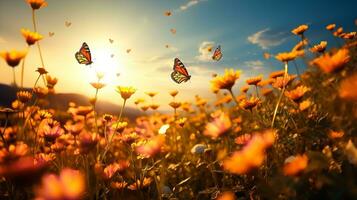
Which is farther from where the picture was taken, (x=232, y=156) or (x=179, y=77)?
(x=179, y=77)

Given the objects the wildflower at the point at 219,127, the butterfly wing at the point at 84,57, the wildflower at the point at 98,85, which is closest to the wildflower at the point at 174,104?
the butterfly wing at the point at 84,57

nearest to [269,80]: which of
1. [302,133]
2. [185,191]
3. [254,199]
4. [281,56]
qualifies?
[281,56]

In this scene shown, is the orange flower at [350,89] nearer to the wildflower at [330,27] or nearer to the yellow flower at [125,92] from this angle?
the yellow flower at [125,92]

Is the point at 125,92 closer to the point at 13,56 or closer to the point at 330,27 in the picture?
the point at 13,56

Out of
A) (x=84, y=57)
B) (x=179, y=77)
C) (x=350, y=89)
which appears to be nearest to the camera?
(x=350, y=89)

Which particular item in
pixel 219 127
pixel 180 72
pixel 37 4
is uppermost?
pixel 37 4

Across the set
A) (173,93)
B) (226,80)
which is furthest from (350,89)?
(173,93)

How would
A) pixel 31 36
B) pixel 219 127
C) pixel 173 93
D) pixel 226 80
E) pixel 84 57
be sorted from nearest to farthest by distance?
1. pixel 219 127
2. pixel 226 80
3. pixel 31 36
4. pixel 84 57
5. pixel 173 93

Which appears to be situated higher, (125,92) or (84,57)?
(84,57)
